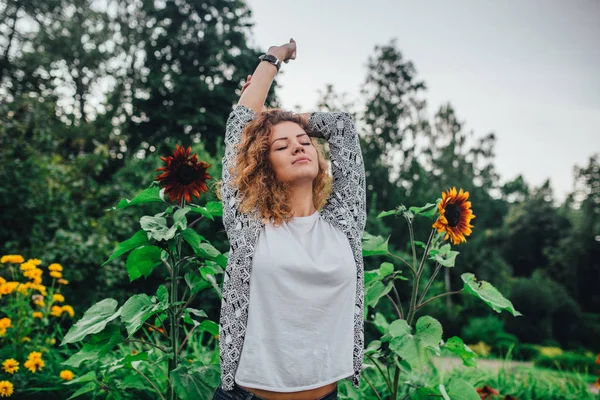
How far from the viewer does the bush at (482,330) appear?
11359 mm

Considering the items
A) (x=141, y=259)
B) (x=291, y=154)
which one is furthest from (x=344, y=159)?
(x=141, y=259)

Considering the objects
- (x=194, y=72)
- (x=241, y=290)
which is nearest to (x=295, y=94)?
(x=194, y=72)

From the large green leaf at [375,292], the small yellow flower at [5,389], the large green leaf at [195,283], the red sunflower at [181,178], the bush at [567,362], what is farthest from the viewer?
the bush at [567,362]

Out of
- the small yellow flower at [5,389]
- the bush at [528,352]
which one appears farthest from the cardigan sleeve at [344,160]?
the bush at [528,352]

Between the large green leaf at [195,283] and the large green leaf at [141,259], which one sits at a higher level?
the large green leaf at [141,259]

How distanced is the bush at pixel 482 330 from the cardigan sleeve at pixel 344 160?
11.1 metres

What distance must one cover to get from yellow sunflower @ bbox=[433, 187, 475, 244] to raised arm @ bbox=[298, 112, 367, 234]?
37 cm

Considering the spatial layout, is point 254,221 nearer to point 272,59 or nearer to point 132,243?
point 132,243

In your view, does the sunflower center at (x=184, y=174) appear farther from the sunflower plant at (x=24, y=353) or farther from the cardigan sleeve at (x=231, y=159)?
the sunflower plant at (x=24, y=353)

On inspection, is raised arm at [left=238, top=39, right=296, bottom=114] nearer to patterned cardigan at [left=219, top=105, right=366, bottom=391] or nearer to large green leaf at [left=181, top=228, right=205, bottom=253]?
patterned cardigan at [left=219, top=105, right=366, bottom=391]

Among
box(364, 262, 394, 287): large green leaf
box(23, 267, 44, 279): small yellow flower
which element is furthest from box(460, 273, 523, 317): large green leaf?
box(23, 267, 44, 279): small yellow flower

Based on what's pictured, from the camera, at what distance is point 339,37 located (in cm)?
510

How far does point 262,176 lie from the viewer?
1.55m

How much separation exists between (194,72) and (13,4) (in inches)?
235
